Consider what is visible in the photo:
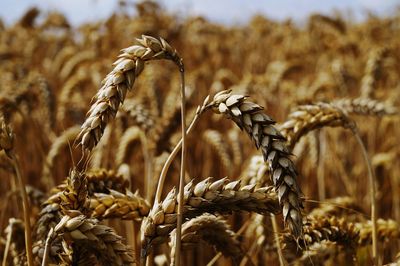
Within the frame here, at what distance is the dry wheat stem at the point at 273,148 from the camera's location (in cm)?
94

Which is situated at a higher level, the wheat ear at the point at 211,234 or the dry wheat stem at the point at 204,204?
the dry wheat stem at the point at 204,204

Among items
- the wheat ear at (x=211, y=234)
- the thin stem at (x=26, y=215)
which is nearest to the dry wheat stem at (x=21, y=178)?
the thin stem at (x=26, y=215)

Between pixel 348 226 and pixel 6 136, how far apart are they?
775mm

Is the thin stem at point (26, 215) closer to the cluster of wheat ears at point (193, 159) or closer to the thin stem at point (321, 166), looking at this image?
the cluster of wheat ears at point (193, 159)

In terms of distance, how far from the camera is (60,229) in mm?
953

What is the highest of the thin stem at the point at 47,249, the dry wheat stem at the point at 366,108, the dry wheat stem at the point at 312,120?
the dry wheat stem at the point at 366,108

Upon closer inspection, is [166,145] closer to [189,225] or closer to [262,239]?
[262,239]

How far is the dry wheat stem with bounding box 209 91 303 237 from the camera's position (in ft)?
3.08

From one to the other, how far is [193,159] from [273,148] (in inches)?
110

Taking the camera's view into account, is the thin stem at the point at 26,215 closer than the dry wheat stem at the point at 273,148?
No

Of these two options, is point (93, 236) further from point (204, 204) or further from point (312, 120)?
point (312, 120)

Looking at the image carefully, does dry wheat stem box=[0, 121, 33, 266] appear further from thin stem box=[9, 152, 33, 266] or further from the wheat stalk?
the wheat stalk

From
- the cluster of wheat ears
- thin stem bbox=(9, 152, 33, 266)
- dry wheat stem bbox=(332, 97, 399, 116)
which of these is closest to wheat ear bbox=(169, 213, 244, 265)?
the cluster of wheat ears

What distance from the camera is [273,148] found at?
3.18ft
